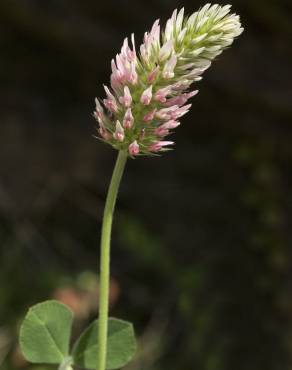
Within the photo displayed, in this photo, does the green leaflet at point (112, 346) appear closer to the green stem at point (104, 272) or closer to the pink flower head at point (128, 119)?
the green stem at point (104, 272)

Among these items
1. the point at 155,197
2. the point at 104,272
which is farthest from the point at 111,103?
the point at 155,197

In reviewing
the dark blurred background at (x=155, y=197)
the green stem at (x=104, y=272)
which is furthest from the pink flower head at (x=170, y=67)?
the dark blurred background at (x=155, y=197)

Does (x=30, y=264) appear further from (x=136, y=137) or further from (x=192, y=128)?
(x=136, y=137)

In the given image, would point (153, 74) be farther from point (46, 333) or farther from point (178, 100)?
point (46, 333)

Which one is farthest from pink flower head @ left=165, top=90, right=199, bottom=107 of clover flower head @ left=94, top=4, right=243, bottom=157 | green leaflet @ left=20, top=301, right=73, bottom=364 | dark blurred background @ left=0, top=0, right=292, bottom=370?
dark blurred background @ left=0, top=0, right=292, bottom=370

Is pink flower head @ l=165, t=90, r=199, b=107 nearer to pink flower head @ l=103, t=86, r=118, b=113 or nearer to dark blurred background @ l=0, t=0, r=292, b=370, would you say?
pink flower head @ l=103, t=86, r=118, b=113

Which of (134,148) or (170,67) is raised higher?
(170,67)
